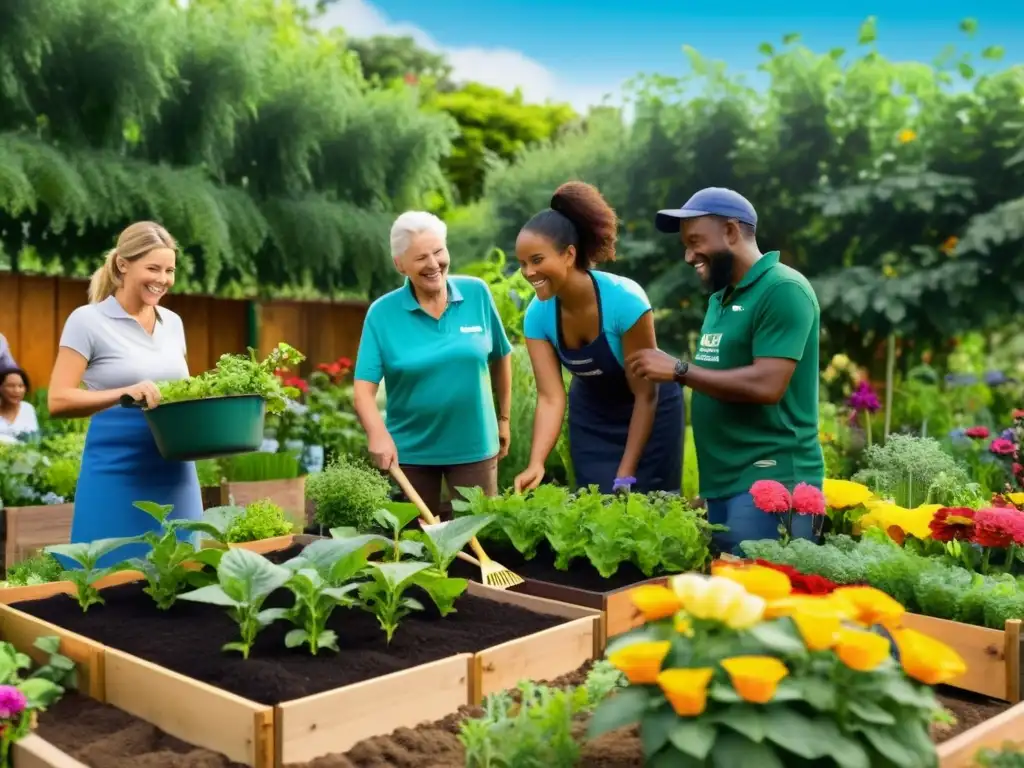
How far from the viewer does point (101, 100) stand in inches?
324

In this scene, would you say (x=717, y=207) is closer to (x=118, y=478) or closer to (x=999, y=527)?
(x=999, y=527)

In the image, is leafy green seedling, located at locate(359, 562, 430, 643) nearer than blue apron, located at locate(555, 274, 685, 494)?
Yes

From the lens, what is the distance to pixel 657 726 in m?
1.20

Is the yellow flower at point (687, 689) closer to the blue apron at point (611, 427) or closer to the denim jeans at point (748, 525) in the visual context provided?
the denim jeans at point (748, 525)

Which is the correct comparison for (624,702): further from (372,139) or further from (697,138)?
(372,139)

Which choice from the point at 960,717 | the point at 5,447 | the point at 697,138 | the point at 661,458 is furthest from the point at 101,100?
the point at 960,717

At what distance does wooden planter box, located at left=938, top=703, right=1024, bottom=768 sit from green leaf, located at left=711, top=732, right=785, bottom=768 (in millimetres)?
373

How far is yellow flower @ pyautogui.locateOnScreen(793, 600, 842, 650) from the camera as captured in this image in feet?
3.85

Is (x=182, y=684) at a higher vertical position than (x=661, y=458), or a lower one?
lower

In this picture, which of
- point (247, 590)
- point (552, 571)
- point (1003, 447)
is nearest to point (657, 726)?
point (247, 590)

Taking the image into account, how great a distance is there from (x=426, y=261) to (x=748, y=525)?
126 cm

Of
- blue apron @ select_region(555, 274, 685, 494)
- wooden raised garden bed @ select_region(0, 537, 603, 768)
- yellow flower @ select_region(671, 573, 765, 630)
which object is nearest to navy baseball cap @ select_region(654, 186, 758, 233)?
blue apron @ select_region(555, 274, 685, 494)

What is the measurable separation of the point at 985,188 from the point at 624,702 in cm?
848

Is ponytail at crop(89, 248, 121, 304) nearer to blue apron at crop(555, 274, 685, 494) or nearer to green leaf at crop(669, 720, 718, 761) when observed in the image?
blue apron at crop(555, 274, 685, 494)
